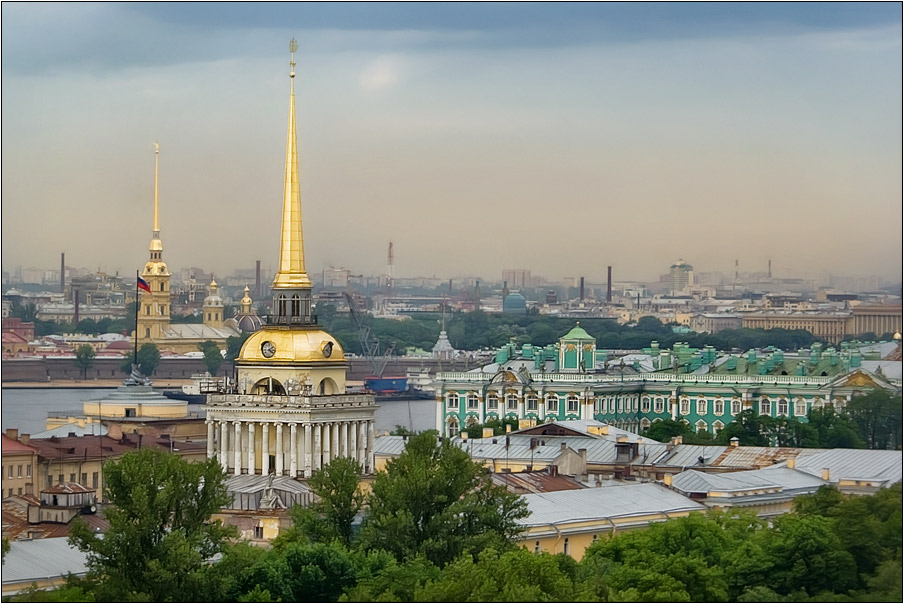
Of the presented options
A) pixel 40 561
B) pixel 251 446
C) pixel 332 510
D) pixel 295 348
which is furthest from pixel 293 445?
pixel 40 561

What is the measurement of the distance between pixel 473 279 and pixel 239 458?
61.1m

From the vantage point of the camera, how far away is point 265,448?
43438 millimetres

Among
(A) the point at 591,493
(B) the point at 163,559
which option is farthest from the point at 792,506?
(B) the point at 163,559

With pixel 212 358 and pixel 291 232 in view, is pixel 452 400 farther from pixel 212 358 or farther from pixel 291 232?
pixel 212 358

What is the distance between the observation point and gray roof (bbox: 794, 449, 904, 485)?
137ft

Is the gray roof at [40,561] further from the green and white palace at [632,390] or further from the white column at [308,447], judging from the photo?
the green and white palace at [632,390]

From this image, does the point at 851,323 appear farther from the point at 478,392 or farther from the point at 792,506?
the point at 792,506

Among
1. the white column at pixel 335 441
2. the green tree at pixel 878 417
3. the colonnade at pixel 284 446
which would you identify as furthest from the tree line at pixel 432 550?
the green tree at pixel 878 417

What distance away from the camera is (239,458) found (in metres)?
43.5

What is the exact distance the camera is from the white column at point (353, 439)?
43.8m

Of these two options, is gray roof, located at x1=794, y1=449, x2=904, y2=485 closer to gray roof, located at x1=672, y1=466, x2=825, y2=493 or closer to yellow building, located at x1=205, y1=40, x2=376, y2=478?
gray roof, located at x1=672, y1=466, x2=825, y2=493

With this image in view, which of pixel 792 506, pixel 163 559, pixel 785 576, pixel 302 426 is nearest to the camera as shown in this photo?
pixel 163 559

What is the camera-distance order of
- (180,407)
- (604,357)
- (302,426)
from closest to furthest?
(302,426) < (180,407) < (604,357)

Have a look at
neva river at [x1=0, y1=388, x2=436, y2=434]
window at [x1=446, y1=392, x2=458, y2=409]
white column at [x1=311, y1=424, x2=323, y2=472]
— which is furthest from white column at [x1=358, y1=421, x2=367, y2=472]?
window at [x1=446, y1=392, x2=458, y2=409]
